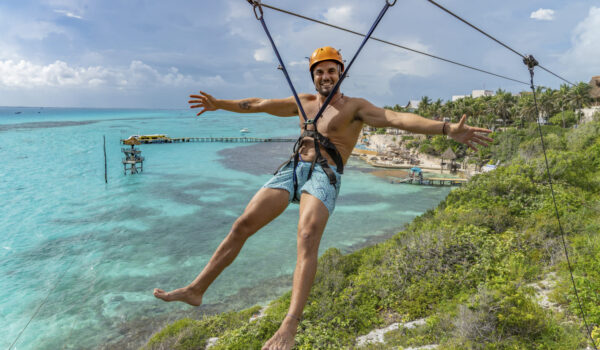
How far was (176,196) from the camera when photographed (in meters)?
46.2

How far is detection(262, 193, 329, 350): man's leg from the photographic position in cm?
263

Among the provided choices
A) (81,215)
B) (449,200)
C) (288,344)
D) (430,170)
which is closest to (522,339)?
(288,344)

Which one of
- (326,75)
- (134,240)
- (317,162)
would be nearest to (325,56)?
(326,75)

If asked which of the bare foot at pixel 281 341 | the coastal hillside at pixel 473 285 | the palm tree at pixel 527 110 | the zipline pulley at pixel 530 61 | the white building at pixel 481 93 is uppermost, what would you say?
the white building at pixel 481 93

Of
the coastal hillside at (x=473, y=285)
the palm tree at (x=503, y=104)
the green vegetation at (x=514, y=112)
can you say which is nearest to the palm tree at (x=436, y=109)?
the green vegetation at (x=514, y=112)

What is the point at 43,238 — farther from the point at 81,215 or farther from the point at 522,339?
the point at 522,339

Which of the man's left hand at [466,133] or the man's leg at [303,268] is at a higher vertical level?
the man's left hand at [466,133]

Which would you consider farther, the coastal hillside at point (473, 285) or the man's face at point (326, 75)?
the coastal hillside at point (473, 285)

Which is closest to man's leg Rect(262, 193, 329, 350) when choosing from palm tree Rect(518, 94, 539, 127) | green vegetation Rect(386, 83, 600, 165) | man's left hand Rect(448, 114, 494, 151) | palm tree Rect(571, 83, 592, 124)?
man's left hand Rect(448, 114, 494, 151)

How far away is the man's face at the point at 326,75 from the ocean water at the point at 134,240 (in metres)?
17.0

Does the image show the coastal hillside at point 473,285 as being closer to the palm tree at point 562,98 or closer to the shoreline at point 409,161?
the shoreline at point 409,161

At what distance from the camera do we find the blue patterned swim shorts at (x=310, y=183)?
312cm

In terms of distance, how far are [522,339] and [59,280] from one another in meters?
28.2

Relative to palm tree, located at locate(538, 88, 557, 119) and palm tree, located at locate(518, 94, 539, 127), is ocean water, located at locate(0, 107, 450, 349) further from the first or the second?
palm tree, located at locate(538, 88, 557, 119)
